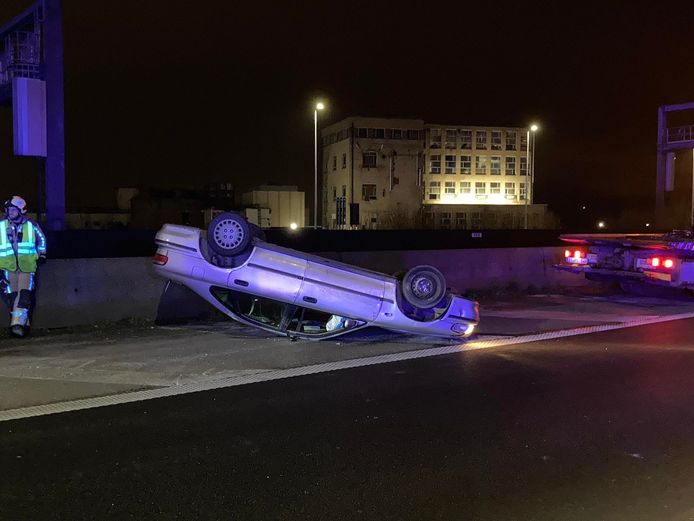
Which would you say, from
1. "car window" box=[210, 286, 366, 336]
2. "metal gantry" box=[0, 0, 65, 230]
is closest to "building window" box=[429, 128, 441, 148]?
"metal gantry" box=[0, 0, 65, 230]

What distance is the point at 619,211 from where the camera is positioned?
102125 millimetres

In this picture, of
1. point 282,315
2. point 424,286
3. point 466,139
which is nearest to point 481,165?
point 466,139

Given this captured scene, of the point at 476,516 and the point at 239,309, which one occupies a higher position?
the point at 239,309

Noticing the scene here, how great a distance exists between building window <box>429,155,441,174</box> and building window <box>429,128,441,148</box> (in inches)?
48.3

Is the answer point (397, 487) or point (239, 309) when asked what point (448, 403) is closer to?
point (397, 487)

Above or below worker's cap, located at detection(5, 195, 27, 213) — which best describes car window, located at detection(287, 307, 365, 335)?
below

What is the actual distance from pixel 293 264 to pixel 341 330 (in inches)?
44.0

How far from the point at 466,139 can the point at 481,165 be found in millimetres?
2966

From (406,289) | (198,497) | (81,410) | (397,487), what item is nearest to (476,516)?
(397,487)

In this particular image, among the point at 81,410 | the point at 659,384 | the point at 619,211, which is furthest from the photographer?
the point at 619,211

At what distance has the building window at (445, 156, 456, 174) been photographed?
6238cm

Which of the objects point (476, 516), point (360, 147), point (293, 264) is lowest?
point (476, 516)

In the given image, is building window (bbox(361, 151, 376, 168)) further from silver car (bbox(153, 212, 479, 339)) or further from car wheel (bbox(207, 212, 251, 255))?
car wheel (bbox(207, 212, 251, 255))

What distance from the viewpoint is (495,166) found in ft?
211
